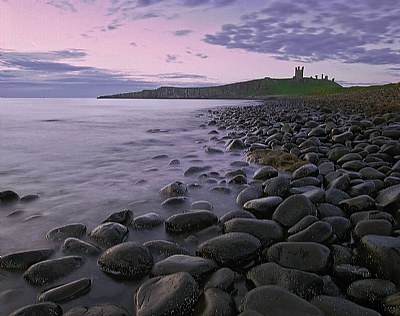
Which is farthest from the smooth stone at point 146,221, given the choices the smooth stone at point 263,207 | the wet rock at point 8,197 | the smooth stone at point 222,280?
the wet rock at point 8,197

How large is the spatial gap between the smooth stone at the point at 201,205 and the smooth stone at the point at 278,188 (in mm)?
899

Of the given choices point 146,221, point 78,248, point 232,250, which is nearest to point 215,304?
point 232,250

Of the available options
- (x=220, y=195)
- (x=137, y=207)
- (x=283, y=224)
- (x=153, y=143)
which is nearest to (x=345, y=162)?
(x=220, y=195)

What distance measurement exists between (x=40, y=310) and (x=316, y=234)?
237 cm

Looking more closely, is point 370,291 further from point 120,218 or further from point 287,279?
point 120,218

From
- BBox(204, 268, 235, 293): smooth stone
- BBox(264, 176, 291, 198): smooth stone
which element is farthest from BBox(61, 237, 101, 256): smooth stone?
BBox(264, 176, 291, 198): smooth stone

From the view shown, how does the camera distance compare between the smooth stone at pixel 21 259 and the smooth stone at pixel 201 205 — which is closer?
the smooth stone at pixel 21 259

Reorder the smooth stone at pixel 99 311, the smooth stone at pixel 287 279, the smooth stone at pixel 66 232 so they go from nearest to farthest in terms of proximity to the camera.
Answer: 1. the smooth stone at pixel 99 311
2. the smooth stone at pixel 287 279
3. the smooth stone at pixel 66 232

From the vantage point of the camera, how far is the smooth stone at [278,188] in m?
4.55

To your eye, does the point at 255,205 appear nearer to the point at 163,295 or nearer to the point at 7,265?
the point at 163,295

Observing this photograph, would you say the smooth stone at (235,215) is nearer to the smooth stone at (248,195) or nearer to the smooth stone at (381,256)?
the smooth stone at (248,195)

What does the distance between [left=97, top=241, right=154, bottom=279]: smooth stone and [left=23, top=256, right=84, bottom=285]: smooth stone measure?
24cm

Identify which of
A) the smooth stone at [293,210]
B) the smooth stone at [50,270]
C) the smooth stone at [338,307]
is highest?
the smooth stone at [293,210]

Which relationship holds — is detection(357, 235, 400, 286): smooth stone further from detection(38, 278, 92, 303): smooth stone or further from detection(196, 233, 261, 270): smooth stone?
detection(38, 278, 92, 303): smooth stone
